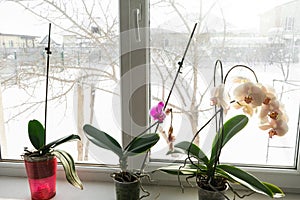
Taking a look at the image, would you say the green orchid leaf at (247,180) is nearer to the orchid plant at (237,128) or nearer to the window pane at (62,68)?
the orchid plant at (237,128)

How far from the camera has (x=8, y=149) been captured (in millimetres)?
1318

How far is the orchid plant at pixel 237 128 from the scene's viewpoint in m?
0.87

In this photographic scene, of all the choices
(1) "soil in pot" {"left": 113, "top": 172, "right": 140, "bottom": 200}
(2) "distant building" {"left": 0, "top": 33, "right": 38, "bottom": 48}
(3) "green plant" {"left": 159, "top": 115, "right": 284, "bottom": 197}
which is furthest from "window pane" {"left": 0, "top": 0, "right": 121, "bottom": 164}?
(3) "green plant" {"left": 159, "top": 115, "right": 284, "bottom": 197}

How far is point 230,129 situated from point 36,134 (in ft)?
2.27

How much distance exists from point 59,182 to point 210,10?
913 mm

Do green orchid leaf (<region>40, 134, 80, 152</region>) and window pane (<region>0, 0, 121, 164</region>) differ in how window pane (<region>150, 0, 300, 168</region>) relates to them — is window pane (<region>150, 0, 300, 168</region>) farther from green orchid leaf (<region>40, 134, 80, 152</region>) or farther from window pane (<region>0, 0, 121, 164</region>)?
green orchid leaf (<region>40, 134, 80, 152</region>)

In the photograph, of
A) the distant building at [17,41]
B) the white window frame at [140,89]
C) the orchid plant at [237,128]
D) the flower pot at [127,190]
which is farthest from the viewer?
the distant building at [17,41]

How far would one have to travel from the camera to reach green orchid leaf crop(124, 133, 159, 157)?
3.27 feet

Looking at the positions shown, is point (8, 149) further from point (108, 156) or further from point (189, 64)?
point (189, 64)

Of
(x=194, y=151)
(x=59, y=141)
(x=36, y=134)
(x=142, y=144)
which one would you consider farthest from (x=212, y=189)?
(x=36, y=134)

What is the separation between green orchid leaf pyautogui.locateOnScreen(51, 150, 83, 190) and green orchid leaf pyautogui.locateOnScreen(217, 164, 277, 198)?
484 mm

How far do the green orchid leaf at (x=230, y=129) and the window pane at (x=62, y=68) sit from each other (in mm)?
415

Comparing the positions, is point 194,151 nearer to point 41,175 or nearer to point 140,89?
point 140,89

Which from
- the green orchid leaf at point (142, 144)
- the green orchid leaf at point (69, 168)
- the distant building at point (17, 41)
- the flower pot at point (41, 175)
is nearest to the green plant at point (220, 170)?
the green orchid leaf at point (142, 144)
